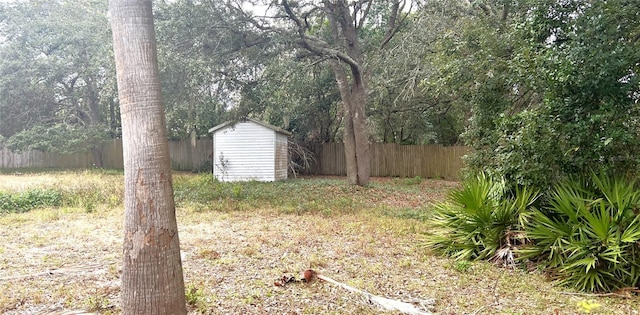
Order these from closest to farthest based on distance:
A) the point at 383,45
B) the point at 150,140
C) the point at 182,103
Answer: the point at 150,140, the point at 182,103, the point at 383,45

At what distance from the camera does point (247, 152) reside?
1505 cm

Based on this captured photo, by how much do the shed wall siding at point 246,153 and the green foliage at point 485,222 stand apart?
10.3m

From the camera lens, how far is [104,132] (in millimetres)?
19344

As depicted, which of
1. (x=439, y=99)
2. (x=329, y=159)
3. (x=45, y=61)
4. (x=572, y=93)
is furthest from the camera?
(x=329, y=159)

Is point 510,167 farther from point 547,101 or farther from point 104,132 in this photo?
point 104,132

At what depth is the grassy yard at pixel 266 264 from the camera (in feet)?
11.2

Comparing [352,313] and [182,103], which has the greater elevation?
[182,103]

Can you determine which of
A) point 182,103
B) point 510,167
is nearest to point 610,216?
point 510,167

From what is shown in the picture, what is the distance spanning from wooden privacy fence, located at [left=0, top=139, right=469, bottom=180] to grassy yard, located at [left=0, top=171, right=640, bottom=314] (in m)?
8.76

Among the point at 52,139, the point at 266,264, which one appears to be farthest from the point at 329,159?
the point at 266,264

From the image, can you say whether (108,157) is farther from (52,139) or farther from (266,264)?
(266,264)

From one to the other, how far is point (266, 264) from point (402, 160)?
46.4 ft

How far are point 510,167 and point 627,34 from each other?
192cm

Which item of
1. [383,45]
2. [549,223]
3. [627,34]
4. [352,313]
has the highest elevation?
[383,45]
